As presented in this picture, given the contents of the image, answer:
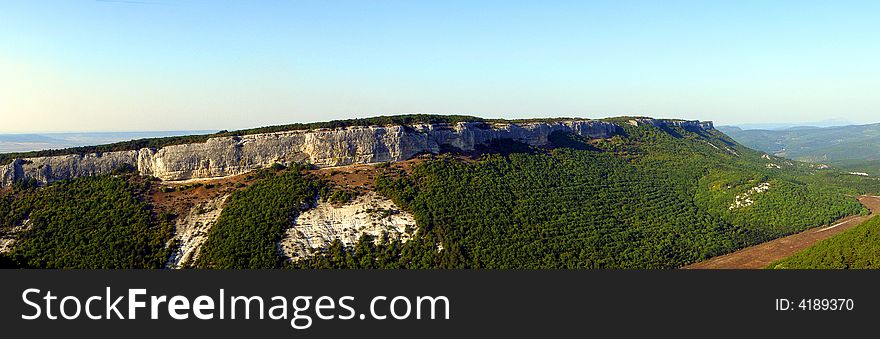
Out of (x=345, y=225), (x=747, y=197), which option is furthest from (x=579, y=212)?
(x=747, y=197)

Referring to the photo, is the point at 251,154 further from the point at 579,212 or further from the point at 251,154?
the point at 579,212

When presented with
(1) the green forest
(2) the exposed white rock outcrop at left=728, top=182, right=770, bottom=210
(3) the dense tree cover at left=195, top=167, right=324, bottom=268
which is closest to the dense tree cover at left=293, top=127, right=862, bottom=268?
(1) the green forest

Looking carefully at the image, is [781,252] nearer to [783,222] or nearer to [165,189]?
[783,222]

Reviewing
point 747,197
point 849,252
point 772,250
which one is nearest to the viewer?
point 849,252

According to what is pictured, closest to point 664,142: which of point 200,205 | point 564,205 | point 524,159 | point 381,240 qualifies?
point 524,159

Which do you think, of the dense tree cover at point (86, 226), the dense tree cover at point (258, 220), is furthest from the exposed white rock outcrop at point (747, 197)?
the dense tree cover at point (86, 226)

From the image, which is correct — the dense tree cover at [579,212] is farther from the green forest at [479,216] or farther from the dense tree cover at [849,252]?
the dense tree cover at [849,252]
